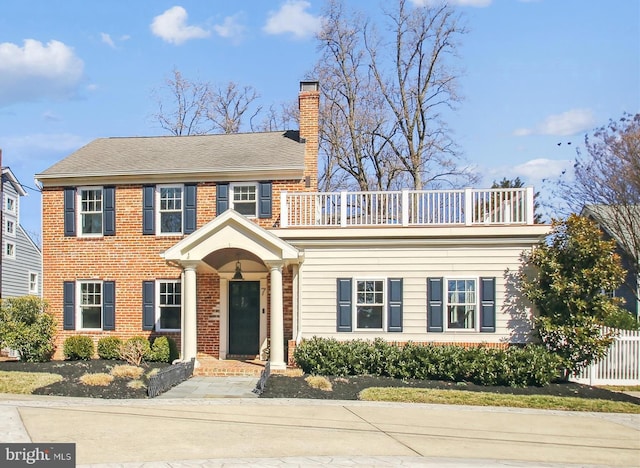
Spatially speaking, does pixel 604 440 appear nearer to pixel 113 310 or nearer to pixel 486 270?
pixel 486 270

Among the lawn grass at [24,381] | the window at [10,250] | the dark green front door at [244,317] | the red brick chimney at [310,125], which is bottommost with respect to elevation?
the lawn grass at [24,381]

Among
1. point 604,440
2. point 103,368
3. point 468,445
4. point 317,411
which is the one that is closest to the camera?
point 468,445

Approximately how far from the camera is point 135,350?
19.0 metres

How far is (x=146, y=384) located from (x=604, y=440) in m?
9.39

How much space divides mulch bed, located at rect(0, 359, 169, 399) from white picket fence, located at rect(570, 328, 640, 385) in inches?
450

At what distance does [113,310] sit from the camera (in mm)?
20875

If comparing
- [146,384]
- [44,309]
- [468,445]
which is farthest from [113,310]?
[468,445]

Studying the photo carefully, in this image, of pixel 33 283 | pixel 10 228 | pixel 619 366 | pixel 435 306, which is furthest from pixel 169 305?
pixel 33 283

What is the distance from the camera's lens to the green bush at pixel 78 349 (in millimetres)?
20266

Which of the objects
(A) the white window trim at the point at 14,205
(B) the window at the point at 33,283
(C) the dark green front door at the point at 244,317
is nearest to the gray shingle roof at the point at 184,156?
(C) the dark green front door at the point at 244,317

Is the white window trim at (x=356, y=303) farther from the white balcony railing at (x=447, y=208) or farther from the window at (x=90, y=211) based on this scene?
the window at (x=90, y=211)

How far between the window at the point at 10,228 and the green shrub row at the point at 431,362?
2137cm

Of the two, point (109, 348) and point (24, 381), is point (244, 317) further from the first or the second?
point (24, 381)

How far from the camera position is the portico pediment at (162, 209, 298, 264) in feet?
57.1
